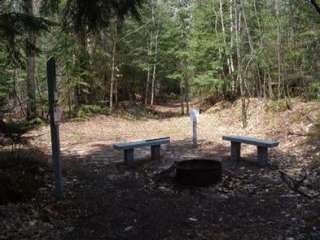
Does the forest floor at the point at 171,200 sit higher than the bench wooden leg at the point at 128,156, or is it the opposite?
the bench wooden leg at the point at 128,156

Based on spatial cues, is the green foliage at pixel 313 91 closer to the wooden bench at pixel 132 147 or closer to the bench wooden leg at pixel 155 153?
the wooden bench at pixel 132 147

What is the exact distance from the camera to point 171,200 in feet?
18.9

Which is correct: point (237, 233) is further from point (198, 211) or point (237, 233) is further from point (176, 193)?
point (176, 193)

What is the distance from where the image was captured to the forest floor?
14.8 ft

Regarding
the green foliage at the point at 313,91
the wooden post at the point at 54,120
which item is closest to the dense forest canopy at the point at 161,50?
the green foliage at the point at 313,91

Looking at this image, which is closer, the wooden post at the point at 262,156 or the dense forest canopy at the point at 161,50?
the dense forest canopy at the point at 161,50

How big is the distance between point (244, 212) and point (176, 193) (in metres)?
1.21

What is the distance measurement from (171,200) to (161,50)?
17.3m

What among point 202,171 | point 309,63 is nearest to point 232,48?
point 309,63

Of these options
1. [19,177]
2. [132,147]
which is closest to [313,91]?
[132,147]

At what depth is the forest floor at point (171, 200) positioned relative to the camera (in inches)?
178

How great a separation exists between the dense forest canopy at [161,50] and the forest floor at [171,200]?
6.06 ft

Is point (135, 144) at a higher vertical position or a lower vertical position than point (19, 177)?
higher

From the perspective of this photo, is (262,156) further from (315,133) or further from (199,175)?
(315,133)
